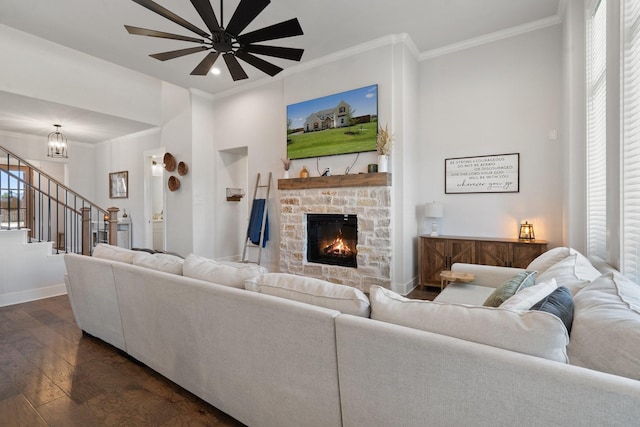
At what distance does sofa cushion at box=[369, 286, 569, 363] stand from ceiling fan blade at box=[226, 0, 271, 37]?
7.64ft

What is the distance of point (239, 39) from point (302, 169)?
2219 mm

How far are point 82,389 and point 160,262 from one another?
0.90 meters

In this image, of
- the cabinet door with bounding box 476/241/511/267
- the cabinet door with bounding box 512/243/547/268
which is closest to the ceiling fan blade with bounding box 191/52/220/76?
the cabinet door with bounding box 476/241/511/267

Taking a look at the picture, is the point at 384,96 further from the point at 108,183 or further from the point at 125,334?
the point at 108,183

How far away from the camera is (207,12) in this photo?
96.7 inches

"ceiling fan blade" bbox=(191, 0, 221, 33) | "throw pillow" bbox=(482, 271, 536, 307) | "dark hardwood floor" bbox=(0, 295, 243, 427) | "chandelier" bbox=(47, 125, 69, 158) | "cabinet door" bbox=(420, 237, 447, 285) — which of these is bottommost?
"dark hardwood floor" bbox=(0, 295, 243, 427)

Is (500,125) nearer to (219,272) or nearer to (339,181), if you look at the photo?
(339,181)

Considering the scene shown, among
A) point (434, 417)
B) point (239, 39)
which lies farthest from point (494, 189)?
point (434, 417)

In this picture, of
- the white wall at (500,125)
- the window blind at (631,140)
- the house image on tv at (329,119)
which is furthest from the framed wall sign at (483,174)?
the window blind at (631,140)

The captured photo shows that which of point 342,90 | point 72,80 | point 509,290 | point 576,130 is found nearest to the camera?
point 509,290

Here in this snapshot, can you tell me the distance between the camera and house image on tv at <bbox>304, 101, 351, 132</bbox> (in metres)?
4.39

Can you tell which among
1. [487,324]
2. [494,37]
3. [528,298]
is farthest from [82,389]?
[494,37]

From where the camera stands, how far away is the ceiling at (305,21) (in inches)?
133

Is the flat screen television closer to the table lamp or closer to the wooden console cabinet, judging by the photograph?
the table lamp
